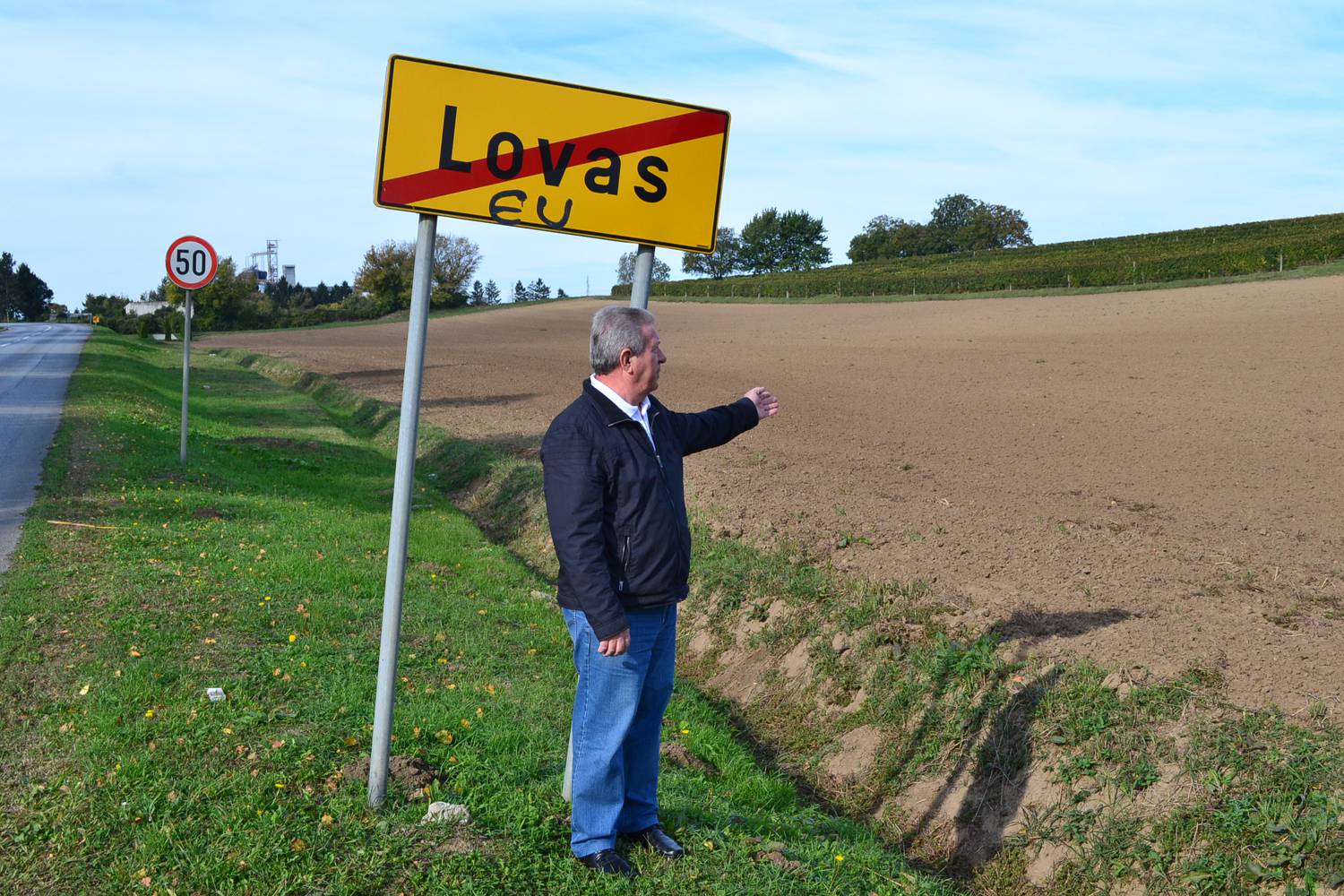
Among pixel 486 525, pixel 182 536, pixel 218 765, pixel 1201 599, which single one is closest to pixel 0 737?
pixel 218 765

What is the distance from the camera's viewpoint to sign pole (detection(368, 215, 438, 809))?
4.12 m

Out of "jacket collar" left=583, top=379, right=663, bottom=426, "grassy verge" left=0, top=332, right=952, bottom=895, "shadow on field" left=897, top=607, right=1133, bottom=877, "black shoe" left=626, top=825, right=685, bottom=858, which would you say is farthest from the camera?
"shadow on field" left=897, top=607, right=1133, bottom=877

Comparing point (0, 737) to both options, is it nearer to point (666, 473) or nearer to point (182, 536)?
point (666, 473)

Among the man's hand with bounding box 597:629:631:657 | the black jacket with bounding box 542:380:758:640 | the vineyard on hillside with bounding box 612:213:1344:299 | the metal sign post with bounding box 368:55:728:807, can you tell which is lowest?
the man's hand with bounding box 597:629:631:657

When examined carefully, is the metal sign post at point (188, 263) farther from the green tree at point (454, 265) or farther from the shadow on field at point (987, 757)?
the green tree at point (454, 265)

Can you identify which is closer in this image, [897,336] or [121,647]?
[121,647]

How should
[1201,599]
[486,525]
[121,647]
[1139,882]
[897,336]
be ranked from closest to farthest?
[1139,882] < [121,647] < [1201,599] < [486,525] < [897,336]

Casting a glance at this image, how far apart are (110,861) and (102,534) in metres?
5.68

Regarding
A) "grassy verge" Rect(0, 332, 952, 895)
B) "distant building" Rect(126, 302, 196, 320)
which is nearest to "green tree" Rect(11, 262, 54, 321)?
"distant building" Rect(126, 302, 196, 320)

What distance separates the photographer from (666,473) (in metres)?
3.94

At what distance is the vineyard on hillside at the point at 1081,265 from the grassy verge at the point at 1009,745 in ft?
150

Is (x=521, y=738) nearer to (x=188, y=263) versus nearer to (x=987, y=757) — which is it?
(x=987, y=757)

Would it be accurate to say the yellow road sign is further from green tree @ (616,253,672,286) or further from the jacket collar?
green tree @ (616,253,672,286)

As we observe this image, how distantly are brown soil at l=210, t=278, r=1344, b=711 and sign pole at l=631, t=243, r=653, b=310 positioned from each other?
132 inches
